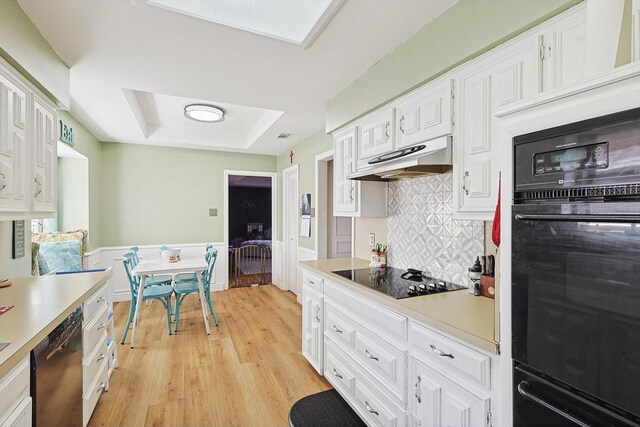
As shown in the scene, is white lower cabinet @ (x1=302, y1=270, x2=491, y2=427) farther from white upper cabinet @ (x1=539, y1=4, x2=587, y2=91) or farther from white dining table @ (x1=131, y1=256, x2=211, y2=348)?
white dining table @ (x1=131, y1=256, x2=211, y2=348)

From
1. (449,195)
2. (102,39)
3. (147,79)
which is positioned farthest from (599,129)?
(147,79)

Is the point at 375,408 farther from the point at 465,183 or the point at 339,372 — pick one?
the point at 465,183

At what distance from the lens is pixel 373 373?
72.1 inches

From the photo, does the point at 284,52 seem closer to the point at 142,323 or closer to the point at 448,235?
the point at 448,235

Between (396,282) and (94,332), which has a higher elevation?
(396,282)

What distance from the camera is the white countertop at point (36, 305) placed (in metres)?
1.16

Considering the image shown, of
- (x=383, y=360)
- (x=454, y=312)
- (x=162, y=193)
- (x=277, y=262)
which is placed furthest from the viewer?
(x=277, y=262)

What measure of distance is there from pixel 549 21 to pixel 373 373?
1.97 m

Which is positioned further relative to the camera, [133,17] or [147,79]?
[147,79]

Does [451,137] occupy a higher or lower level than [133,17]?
lower

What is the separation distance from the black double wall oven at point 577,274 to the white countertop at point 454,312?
0.69 feet

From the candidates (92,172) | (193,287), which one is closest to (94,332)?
(193,287)

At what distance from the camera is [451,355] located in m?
1.31

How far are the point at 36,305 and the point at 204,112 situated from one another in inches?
108
